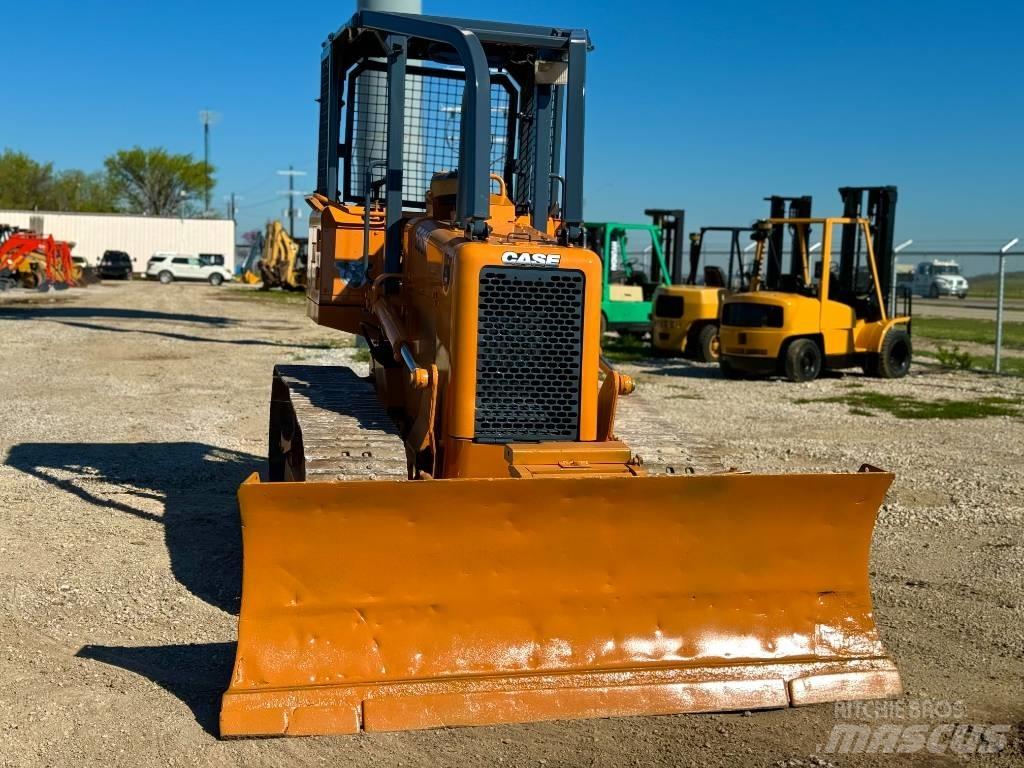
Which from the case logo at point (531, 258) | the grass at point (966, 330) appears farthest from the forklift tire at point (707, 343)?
the case logo at point (531, 258)

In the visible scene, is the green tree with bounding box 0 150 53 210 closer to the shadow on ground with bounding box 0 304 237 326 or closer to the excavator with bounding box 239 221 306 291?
the excavator with bounding box 239 221 306 291

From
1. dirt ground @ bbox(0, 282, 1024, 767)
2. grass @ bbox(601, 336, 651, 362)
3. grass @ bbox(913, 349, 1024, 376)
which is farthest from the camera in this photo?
grass @ bbox(601, 336, 651, 362)

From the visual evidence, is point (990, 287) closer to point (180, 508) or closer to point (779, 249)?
point (779, 249)

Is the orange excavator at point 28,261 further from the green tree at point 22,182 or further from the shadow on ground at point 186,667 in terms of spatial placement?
the green tree at point 22,182

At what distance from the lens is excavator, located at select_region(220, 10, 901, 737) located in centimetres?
484

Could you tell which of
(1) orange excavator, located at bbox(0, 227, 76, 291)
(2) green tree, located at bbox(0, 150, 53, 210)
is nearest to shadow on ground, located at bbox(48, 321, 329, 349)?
(1) orange excavator, located at bbox(0, 227, 76, 291)

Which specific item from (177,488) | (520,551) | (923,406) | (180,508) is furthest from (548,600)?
(923,406)

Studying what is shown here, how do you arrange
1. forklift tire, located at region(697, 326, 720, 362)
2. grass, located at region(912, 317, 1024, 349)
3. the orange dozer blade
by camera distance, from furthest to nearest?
1. grass, located at region(912, 317, 1024, 349)
2. forklift tire, located at region(697, 326, 720, 362)
3. the orange dozer blade

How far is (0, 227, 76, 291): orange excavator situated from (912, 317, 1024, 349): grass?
3014 centimetres

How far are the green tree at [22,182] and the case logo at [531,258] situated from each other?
99.0 metres

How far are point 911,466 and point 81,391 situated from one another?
33.5 ft

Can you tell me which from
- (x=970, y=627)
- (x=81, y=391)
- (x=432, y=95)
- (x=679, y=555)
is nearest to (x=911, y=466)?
(x=970, y=627)

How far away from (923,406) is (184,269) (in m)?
51.3

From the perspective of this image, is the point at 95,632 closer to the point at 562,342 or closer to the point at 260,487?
the point at 260,487
